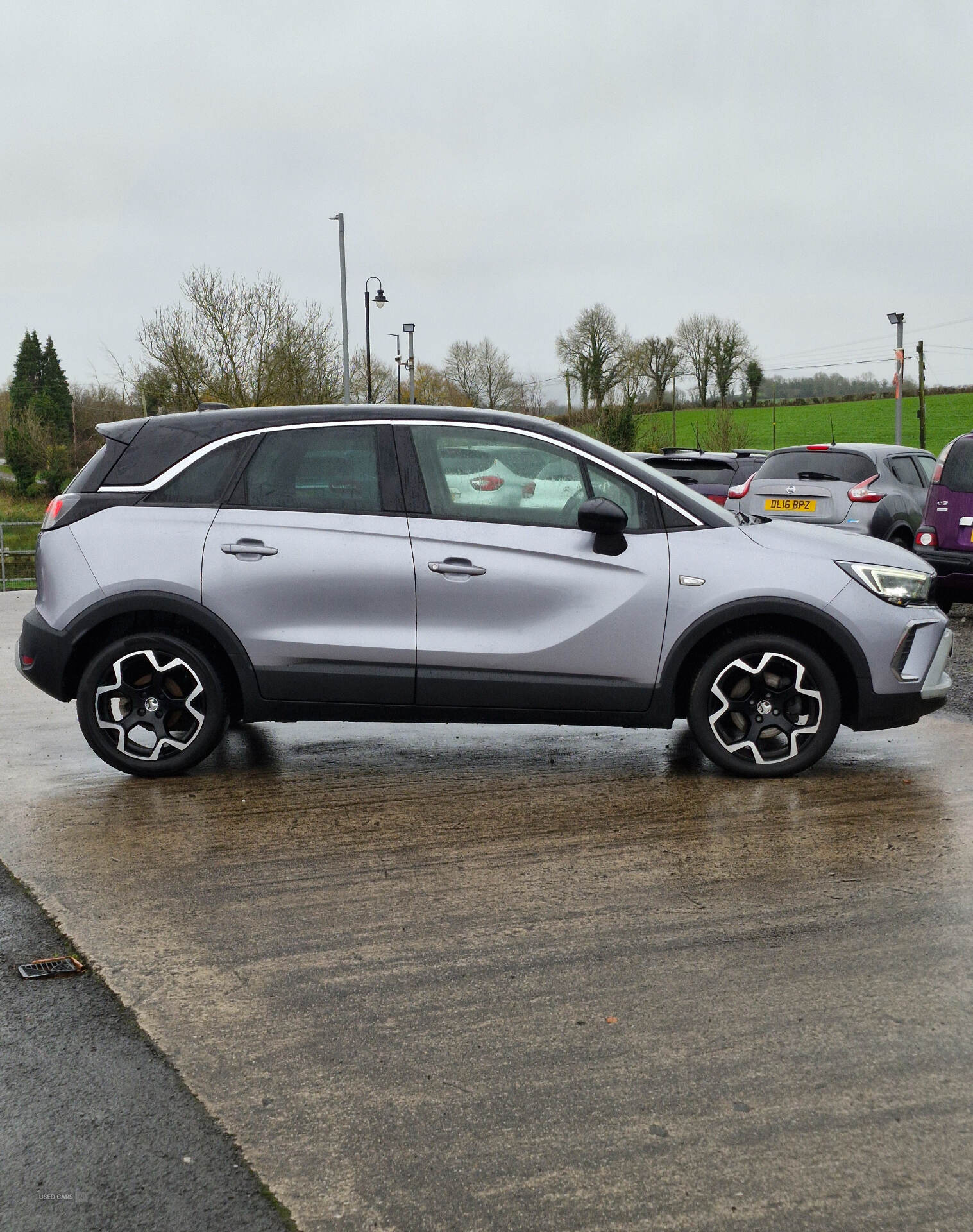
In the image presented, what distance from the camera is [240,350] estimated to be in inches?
1599

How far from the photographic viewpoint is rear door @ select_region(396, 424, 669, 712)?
6012 mm

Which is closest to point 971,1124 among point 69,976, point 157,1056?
point 157,1056

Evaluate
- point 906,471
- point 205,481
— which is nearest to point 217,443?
point 205,481

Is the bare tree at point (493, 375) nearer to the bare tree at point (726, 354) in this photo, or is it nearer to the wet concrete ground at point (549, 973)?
the bare tree at point (726, 354)

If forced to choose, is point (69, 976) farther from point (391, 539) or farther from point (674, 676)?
point (674, 676)

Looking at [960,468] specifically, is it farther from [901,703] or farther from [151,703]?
[151,703]

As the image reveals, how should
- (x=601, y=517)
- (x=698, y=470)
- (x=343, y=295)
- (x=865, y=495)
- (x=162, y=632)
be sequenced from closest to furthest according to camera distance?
(x=601, y=517) < (x=162, y=632) < (x=865, y=495) < (x=698, y=470) < (x=343, y=295)

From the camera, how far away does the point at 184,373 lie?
132ft

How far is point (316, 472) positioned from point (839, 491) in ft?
28.9

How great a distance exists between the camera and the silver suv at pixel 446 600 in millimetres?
6027

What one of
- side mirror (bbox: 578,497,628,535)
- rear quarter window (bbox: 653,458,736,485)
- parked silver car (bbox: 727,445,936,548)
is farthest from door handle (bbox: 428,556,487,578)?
rear quarter window (bbox: 653,458,736,485)

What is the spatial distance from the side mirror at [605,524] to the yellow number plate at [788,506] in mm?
8255

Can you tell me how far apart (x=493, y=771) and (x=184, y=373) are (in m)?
35.9

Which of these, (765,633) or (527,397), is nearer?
(765,633)
